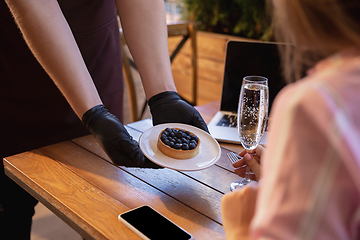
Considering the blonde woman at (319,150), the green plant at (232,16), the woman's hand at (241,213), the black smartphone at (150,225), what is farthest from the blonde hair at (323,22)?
the green plant at (232,16)

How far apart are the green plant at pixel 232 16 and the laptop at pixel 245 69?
1.96m

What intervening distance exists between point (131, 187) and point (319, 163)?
583 mm

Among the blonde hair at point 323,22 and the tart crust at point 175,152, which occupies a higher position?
the blonde hair at point 323,22

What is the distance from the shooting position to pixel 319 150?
0.31 m

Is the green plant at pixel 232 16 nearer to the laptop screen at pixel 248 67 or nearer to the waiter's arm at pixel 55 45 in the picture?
the laptop screen at pixel 248 67

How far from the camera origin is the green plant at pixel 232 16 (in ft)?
10.9

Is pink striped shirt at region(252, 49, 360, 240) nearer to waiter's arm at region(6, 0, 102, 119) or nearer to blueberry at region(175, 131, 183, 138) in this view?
blueberry at region(175, 131, 183, 138)

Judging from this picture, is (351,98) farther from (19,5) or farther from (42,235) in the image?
(42,235)

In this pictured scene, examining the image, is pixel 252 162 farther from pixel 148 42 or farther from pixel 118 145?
pixel 148 42

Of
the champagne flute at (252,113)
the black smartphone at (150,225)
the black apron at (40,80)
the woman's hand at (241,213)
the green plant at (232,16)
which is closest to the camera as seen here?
the woman's hand at (241,213)

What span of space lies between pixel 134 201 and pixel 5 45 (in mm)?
722

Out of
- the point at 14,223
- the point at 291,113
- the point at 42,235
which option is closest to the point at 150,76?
the point at 14,223

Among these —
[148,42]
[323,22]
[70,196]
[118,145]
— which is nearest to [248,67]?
[148,42]

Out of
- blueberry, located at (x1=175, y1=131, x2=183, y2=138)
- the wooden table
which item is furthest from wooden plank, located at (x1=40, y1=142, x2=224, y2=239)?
blueberry, located at (x1=175, y1=131, x2=183, y2=138)
